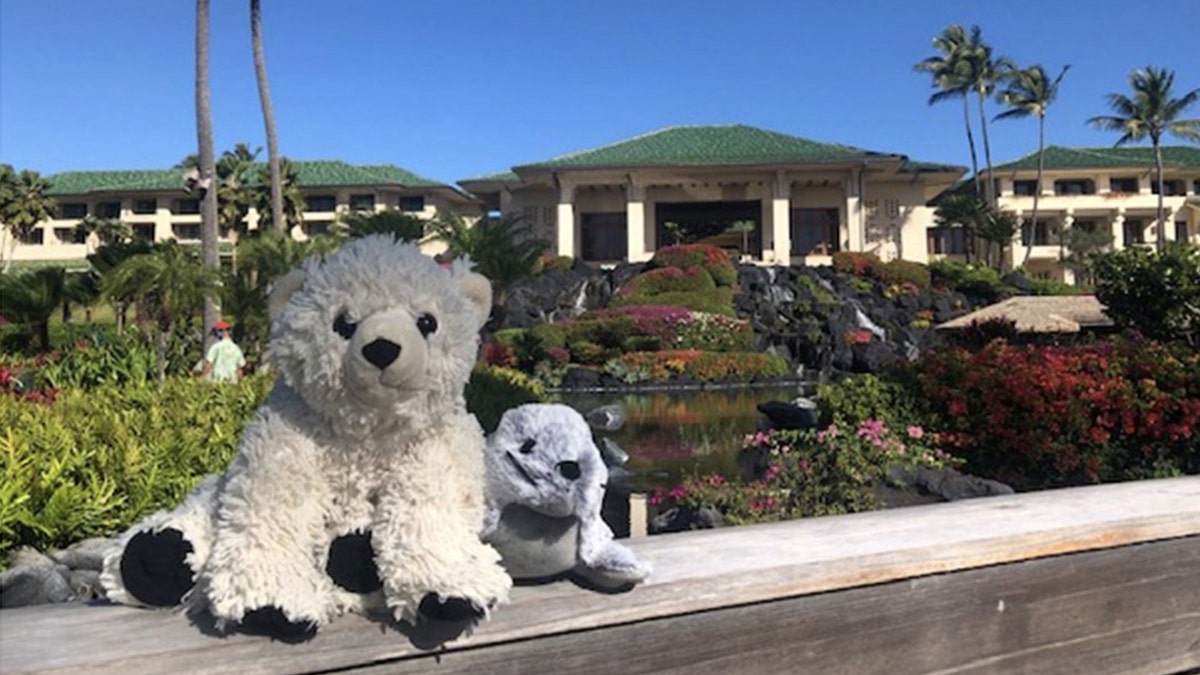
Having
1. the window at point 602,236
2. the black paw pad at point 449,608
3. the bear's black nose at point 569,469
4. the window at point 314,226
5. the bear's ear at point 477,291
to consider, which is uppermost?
the window at point 314,226

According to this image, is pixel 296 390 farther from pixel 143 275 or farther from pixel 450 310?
pixel 143 275

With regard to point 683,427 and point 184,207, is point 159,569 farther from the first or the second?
point 184,207

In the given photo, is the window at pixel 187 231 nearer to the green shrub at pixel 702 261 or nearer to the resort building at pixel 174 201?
the resort building at pixel 174 201

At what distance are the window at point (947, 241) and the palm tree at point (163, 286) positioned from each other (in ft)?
138

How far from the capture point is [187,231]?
51750mm

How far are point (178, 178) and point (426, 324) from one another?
183ft

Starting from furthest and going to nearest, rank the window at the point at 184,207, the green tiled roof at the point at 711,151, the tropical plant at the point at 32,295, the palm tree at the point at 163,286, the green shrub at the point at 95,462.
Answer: the window at the point at 184,207, the green tiled roof at the point at 711,151, the tropical plant at the point at 32,295, the palm tree at the point at 163,286, the green shrub at the point at 95,462

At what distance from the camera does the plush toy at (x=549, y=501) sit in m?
1.57

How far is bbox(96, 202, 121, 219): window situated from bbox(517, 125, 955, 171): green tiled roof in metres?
29.1

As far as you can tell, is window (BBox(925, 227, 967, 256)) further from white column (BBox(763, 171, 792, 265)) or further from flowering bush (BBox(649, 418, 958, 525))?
flowering bush (BBox(649, 418, 958, 525))

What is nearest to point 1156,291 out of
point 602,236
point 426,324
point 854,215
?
point 426,324

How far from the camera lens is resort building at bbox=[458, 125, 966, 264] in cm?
3650

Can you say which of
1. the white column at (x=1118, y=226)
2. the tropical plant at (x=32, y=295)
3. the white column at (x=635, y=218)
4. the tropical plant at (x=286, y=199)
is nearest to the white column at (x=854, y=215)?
the white column at (x=635, y=218)

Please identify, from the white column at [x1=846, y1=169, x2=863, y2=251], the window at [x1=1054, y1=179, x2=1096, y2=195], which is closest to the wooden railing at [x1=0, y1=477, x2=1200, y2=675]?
the white column at [x1=846, y1=169, x2=863, y2=251]
